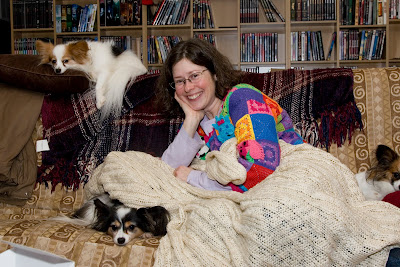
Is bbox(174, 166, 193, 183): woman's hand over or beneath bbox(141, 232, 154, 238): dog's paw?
over

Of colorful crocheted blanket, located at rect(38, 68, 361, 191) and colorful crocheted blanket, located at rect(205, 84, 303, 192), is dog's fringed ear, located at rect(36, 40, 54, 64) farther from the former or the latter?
colorful crocheted blanket, located at rect(205, 84, 303, 192)

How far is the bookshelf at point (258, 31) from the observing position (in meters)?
4.21

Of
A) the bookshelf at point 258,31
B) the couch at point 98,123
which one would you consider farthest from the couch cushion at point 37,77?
the bookshelf at point 258,31

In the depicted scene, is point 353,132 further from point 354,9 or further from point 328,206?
point 354,9

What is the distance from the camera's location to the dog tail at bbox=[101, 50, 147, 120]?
2.14 m

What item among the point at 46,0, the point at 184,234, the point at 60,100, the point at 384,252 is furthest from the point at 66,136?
the point at 46,0

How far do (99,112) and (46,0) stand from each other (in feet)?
10.0

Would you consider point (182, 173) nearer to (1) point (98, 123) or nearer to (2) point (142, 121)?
(2) point (142, 121)

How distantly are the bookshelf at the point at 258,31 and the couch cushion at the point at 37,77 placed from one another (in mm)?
2369

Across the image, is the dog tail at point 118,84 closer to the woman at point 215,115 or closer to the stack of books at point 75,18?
the woman at point 215,115

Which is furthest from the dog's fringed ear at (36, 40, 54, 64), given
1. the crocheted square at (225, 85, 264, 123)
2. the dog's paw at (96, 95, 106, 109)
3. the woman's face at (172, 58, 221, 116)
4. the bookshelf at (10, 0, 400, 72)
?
the bookshelf at (10, 0, 400, 72)

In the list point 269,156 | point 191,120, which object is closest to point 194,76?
point 191,120

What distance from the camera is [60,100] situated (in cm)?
215

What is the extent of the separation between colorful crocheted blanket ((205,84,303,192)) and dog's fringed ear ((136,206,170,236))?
0.31 m
